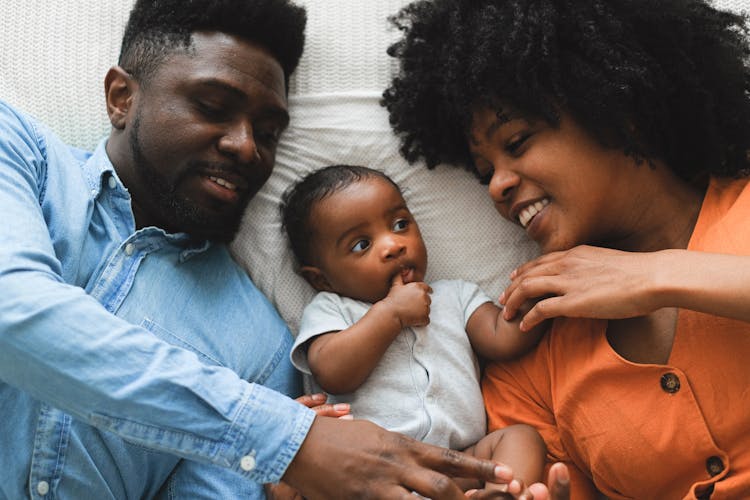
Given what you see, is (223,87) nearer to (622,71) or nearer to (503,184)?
(503,184)

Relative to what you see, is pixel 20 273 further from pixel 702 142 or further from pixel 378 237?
pixel 702 142

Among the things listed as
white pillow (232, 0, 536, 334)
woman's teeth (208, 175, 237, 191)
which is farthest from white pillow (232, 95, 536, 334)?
woman's teeth (208, 175, 237, 191)

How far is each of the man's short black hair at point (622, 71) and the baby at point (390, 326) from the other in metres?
0.36

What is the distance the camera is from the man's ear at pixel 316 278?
1.83 m

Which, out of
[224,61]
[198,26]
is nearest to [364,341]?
[224,61]

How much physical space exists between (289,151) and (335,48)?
0.33m

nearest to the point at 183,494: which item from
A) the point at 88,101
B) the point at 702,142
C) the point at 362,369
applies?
the point at 362,369

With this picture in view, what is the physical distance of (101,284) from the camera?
5.06 feet

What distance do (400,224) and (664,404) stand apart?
0.75m

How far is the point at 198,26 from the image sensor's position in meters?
1.75

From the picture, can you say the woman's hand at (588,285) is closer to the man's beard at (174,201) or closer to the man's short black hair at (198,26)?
the man's beard at (174,201)

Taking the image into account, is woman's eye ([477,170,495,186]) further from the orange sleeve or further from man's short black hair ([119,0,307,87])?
man's short black hair ([119,0,307,87])

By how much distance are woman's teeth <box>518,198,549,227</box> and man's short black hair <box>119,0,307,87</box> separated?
78 centimetres

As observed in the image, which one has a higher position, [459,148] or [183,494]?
[459,148]
